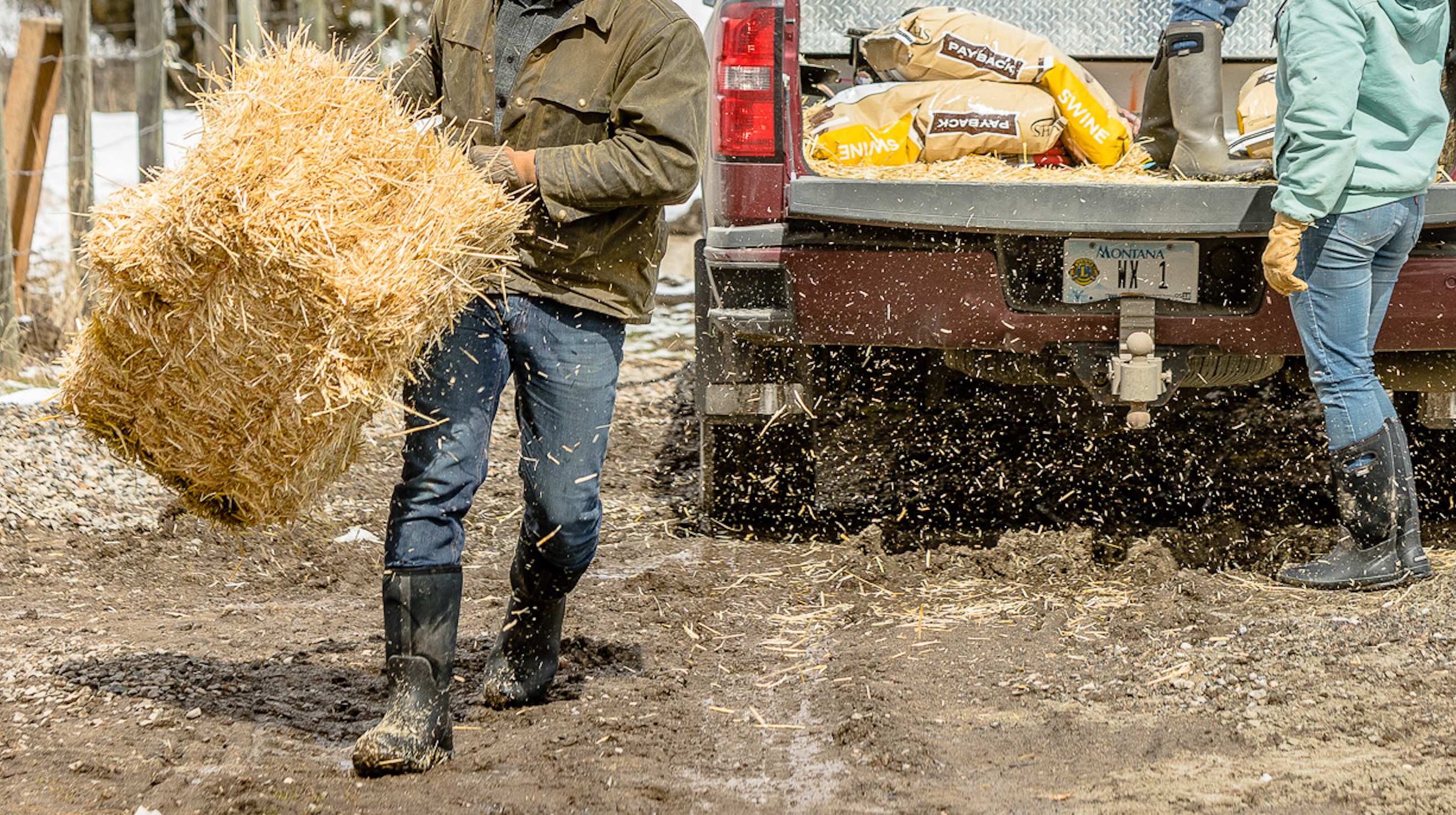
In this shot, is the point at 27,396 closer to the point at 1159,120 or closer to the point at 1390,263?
the point at 1159,120

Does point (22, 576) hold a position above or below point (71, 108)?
below

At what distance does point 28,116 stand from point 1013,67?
5.84 m

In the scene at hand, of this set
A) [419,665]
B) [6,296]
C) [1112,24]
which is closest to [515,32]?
[419,665]

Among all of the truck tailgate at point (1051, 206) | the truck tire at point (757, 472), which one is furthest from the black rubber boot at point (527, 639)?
the truck tire at point (757, 472)

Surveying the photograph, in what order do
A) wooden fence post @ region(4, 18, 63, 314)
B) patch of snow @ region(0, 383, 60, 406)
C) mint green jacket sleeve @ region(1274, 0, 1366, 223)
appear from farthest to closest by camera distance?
wooden fence post @ region(4, 18, 63, 314) → patch of snow @ region(0, 383, 60, 406) → mint green jacket sleeve @ region(1274, 0, 1366, 223)

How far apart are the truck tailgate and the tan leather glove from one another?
135 millimetres

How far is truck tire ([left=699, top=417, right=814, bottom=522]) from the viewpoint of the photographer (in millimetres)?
5340

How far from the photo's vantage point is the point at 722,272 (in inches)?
176

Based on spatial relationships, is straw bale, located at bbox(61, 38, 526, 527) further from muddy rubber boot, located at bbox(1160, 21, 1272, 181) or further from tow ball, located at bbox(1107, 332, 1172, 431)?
muddy rubber boot, located at bbox(1160, 21, 1272, 181)

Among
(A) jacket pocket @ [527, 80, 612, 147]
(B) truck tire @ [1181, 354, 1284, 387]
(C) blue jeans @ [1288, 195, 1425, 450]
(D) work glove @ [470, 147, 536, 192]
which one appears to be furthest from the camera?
(B) truck tire @ [1181, 354, 1284, 387]

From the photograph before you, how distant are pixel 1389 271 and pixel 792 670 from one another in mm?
2077

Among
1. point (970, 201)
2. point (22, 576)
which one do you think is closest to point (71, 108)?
point (22, 576)

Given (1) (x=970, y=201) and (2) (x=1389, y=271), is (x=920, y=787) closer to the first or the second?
(1) (x=970, y=201)

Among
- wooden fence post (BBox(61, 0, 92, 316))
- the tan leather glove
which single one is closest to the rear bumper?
the tan leather glove
